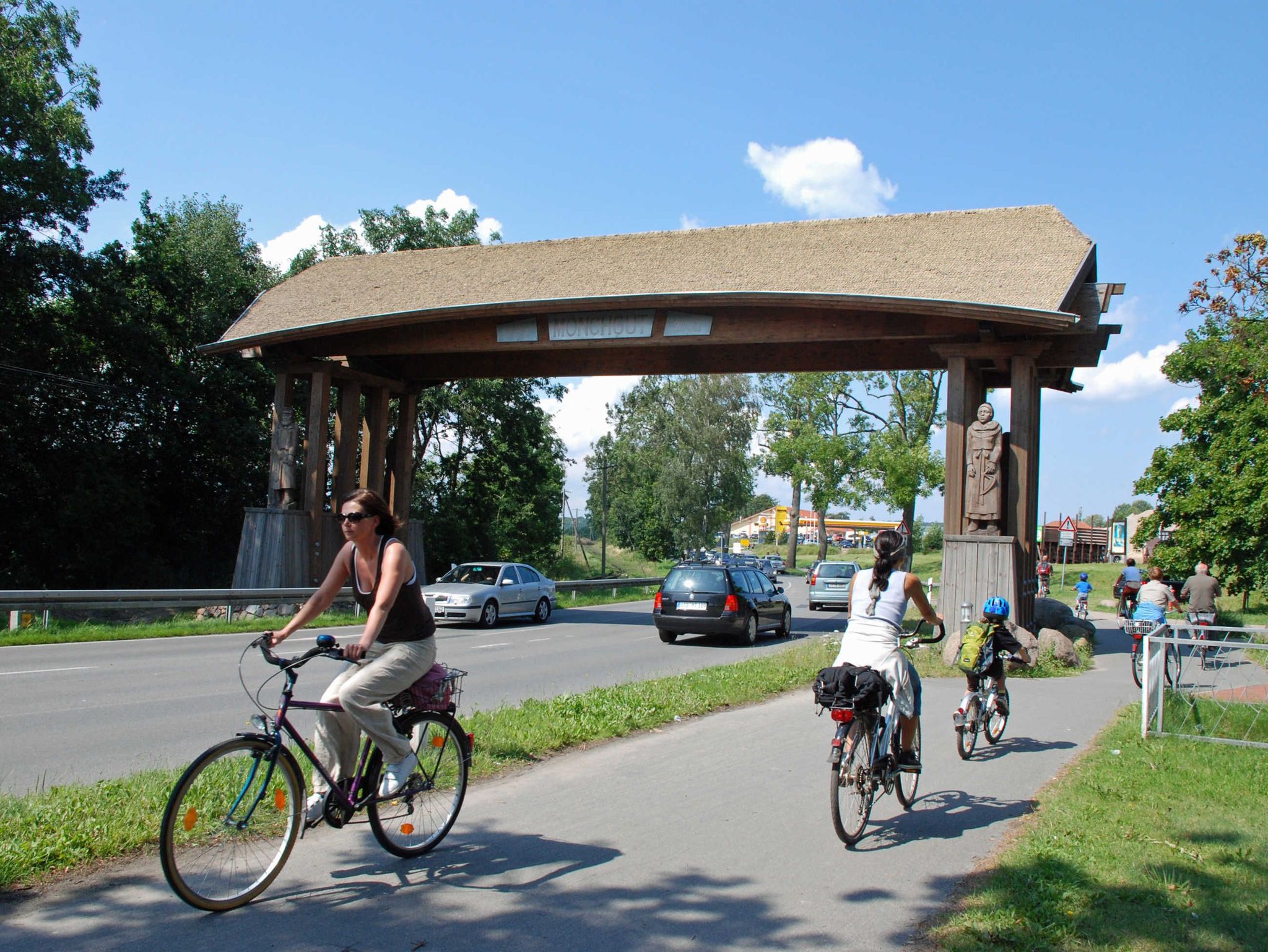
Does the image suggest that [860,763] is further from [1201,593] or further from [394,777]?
[1201,593]

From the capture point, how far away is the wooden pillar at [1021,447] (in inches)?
699

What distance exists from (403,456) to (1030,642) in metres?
16.2

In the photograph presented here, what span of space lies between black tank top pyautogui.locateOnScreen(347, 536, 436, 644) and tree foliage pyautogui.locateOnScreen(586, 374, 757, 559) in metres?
60.3

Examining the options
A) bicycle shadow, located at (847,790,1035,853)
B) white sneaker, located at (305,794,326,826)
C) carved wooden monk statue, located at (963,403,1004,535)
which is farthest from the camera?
carved wooden monk statue, located at (963,403,1004,535)

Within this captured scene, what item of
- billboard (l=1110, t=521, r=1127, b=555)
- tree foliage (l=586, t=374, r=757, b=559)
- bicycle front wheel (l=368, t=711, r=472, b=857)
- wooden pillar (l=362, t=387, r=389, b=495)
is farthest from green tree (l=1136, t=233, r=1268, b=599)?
tree foliage (l=586, t=374, r=757, b=559)

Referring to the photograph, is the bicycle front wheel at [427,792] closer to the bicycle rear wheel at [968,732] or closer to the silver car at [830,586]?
the bicycle rear wheel at [968,732]

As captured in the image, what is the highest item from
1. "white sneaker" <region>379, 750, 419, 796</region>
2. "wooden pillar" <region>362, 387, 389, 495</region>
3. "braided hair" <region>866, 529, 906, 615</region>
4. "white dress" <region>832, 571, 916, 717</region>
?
"wooden pillar" <region>362, 387, 389, 495</region>

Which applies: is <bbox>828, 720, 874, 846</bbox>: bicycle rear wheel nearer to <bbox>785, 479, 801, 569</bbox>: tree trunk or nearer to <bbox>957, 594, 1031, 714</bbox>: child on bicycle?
<bbox>957, 594, 1031, 714</bbox>: child on bicycle

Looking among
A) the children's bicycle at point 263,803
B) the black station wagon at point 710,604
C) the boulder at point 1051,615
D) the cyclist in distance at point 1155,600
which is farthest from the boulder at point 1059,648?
the children's bicycle at point 263,803

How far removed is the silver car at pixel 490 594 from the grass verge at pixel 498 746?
930 centimetres

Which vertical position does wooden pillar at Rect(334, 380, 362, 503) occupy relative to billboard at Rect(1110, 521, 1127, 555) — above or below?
above

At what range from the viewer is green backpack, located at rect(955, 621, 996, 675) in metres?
8.77

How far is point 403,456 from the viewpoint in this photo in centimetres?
2628

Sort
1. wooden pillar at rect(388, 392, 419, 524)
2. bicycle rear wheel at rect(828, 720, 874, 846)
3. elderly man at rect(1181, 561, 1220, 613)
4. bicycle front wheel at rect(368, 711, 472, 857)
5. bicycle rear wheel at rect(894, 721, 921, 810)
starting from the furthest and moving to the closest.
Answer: wooden pillar at rect(388, 392, 419, 524) < elderly man at rect(1181, 561, 1220, 613) < bicycle rear wheel at rect(894, 721, 921, 810) < bicycle rear wheel at rect(828, 720, 874, 846) < bicycle front wheel at rect(368, 711, 472, 857)
